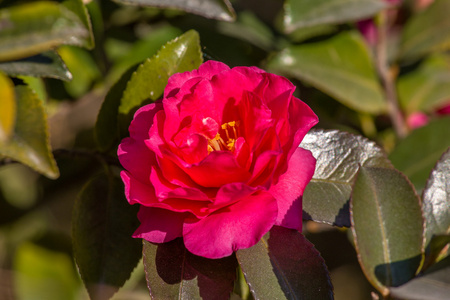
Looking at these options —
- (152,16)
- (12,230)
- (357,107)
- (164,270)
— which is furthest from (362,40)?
(12,230)

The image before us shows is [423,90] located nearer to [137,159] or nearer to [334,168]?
[334,168]

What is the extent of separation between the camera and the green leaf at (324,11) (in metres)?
0.92

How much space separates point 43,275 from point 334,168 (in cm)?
79

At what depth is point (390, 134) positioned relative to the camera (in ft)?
4.33

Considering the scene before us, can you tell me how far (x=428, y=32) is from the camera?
3.76 ft

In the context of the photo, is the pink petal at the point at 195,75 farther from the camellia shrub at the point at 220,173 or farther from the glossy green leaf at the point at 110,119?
the glossy green leaf at the point at 110,119

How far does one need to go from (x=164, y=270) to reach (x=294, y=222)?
0.17m

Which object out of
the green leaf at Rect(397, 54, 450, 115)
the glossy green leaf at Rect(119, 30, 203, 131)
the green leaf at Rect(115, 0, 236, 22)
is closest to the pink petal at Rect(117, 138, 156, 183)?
the glossy green leaf at Rect(119, 30, 203, 131)

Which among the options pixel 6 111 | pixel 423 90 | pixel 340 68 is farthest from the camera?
pixel 423 90

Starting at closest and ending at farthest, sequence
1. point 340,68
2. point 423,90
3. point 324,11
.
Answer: point 324,11 → point 340,68 → point 423,90

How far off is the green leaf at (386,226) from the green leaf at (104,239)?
0.32 metres

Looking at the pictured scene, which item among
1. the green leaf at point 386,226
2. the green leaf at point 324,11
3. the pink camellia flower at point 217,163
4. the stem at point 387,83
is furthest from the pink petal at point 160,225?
the stem at point 387,83

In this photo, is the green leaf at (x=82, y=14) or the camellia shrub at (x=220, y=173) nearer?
the camellia shrub at (x=220, y=173)

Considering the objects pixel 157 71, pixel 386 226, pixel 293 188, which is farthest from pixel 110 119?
pixel 386 226
